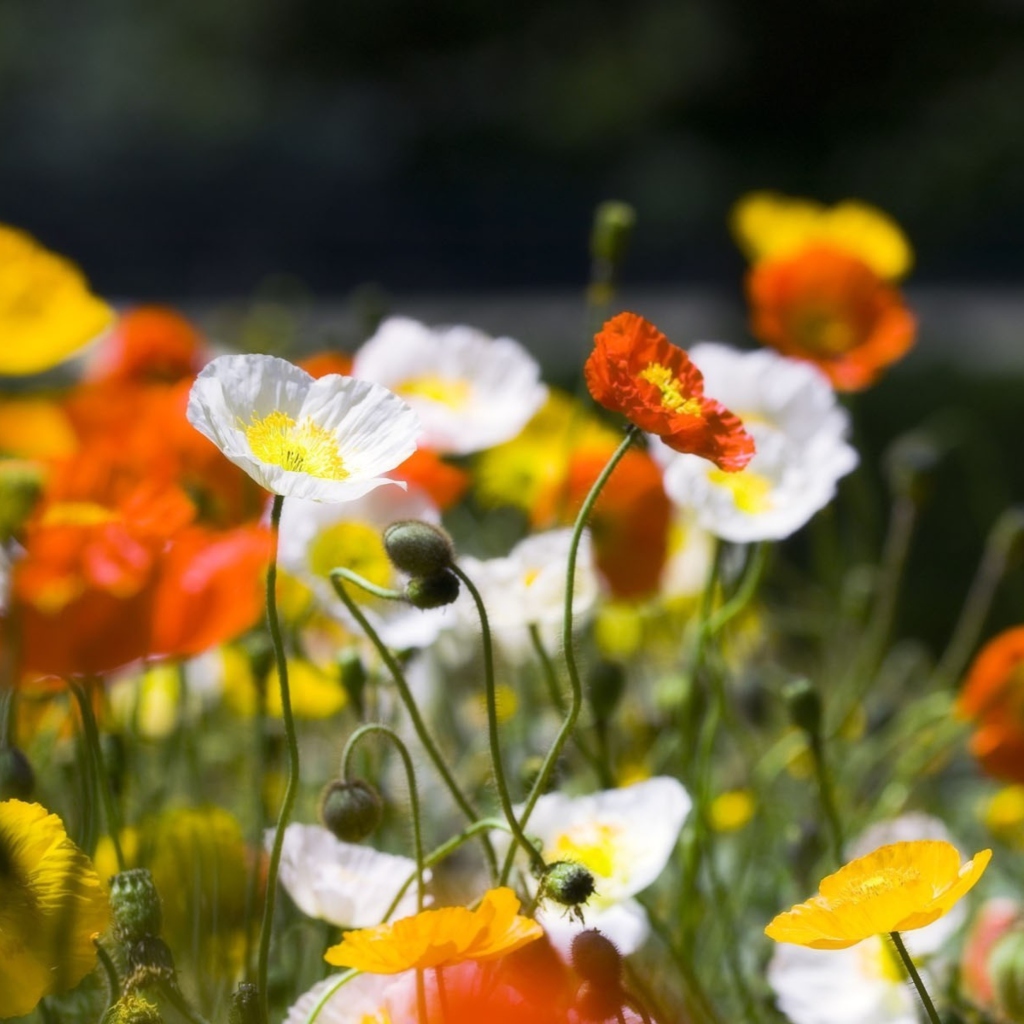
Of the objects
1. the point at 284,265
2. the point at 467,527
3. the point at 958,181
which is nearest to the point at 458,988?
the point at 467,527

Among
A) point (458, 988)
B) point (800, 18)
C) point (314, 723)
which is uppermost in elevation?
point (800, 18)

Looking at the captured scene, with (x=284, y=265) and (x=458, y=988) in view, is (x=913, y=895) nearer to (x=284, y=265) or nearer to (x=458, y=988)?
(x=458, y=988)

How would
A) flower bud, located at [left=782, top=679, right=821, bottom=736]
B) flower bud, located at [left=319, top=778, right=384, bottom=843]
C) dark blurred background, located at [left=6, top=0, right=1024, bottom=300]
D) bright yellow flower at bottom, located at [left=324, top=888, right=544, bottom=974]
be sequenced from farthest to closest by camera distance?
dark blurred background, located at [left=6, top=0, right=1024, bottom=300] < flower bud, located at [left=782, top=679, right=821, bottom=736] < flower bud, located at [left=319, top=778, right=384, bottom=843] < bright yellow flower at bottom, located at [left=324, top=888, right=544, bottom=974]

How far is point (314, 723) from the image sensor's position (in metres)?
1.31

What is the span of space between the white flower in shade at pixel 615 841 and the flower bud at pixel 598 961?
10 centimetres

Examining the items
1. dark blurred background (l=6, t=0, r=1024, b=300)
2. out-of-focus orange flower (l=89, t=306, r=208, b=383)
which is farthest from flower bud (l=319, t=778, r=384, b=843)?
dark blurred background (l=6, t=0, r=1024, b=300)

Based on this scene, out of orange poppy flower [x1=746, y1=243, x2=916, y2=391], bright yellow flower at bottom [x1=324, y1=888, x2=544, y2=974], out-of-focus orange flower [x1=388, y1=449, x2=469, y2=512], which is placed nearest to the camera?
bright yellow flower at bottom [x1=324, y1=888, x2=544, y2=974]

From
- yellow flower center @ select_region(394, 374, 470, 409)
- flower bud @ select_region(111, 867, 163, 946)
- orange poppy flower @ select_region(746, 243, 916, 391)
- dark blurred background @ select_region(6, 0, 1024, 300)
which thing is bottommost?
flower bud @ select_region(111, 867, 163, 946)

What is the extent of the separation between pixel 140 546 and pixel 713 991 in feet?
1.36

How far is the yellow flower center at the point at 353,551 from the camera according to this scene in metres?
0.77

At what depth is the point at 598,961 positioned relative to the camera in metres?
0.46

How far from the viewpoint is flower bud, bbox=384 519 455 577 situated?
0.52 m

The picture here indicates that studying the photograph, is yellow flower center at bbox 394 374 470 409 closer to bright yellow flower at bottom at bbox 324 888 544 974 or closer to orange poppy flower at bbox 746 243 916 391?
orange poppy flower at bbox 746 243 916 391

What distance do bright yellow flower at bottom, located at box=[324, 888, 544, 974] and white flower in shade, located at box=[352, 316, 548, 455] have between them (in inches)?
16.4
